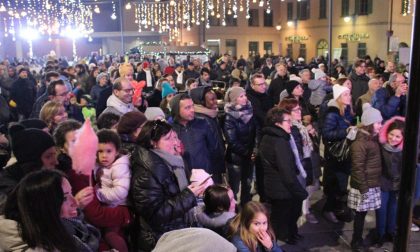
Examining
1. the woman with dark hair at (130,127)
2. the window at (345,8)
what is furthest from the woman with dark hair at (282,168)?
the window at (345,8)

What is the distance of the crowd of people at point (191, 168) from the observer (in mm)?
2590

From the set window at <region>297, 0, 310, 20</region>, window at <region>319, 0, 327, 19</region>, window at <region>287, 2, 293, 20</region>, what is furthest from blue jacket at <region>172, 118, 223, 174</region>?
window at <region>287, 2, 293, 20</region>

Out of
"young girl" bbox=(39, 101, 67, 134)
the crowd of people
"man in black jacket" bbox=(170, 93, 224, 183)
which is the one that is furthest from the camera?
"man in black jacket" bbox=(170, 93, 224, 183)

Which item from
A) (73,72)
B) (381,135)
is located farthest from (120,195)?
(73,72)

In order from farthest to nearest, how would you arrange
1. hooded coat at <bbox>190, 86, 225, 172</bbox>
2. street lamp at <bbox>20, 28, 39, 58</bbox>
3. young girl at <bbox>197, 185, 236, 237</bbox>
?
street lamp at <bbox>20, 28, 39, 58</bbox> < hooded coat at <bbox>190, 86, 225, 172</bbox> < young girl at <bbox>197, 185, 236, 237</bbox>

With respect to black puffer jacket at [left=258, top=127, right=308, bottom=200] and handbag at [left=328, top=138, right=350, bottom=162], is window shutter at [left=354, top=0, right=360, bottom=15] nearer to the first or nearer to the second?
handbag at [left=328, top=138, right=350, bottom=162]

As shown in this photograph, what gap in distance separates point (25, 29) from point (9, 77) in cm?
3799

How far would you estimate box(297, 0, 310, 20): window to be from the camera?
43625 millimetres

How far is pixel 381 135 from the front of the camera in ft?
17.2

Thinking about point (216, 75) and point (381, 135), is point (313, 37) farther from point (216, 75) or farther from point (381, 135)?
point (381, 135)

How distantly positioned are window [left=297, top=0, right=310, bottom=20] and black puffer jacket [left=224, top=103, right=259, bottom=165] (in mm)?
39810

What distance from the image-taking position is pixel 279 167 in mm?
5098

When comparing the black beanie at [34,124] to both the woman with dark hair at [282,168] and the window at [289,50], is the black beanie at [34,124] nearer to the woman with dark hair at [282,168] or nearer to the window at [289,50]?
the woman with dark hair at [282,168]

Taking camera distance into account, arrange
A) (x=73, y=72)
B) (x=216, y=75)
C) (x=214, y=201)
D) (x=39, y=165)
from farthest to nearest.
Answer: (x=216, y=75), (x=73, y=72), (x=214, y=201), (x=39, y=165)
